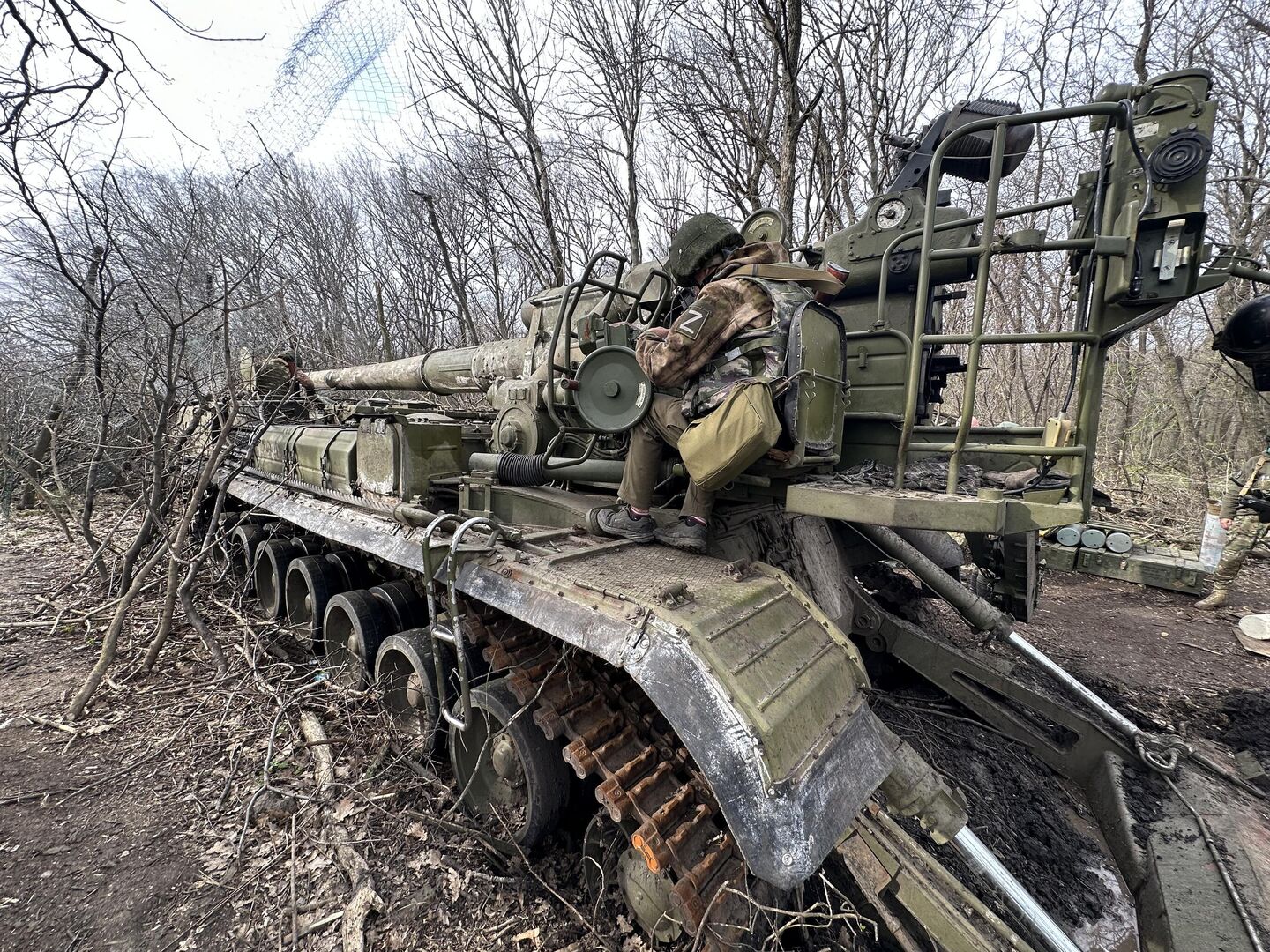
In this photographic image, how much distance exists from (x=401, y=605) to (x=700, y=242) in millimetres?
3148

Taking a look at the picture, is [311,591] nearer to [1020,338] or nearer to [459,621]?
[459,621]

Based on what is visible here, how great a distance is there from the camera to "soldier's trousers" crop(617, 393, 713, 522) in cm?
301

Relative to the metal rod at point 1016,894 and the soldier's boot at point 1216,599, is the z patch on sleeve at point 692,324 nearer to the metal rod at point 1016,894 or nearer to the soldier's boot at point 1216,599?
the metal rod at point 1016,894

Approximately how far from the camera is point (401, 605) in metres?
4.40

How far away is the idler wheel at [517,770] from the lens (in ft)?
9.50

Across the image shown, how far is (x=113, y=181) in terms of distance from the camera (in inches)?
178

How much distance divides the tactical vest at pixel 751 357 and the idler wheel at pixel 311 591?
3448 millimetres

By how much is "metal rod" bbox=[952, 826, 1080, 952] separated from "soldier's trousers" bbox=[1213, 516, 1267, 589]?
6880mm

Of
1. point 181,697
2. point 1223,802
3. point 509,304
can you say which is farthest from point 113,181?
point 509,304

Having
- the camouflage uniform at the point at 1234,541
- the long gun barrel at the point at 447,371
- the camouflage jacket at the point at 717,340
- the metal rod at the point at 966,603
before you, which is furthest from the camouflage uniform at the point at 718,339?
the camouflage uniform at the point at 1234,541

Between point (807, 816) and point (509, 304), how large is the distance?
1744 cm

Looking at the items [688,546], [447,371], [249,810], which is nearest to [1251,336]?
[688,546]

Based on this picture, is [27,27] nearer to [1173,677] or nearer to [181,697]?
[181,697]

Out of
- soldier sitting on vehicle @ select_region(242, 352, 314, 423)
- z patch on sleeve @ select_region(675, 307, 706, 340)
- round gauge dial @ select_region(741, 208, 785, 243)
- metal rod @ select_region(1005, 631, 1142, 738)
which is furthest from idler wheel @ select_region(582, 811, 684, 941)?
soldier sitting on vehicle @ select_region(242, 352, 314, 423)
